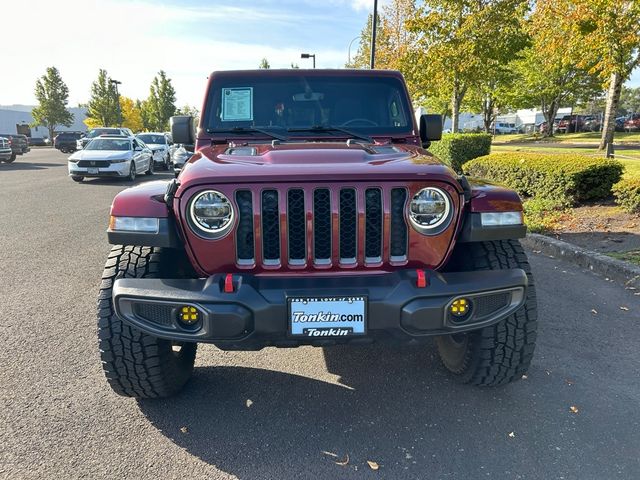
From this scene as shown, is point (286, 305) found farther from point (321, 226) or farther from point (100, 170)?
point (100, 170)

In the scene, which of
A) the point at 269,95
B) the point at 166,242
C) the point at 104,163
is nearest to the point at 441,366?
the point at 166,242

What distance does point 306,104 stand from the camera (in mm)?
3650

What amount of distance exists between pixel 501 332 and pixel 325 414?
1.08m

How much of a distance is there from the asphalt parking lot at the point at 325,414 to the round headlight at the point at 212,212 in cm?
111

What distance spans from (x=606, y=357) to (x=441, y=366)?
121cm

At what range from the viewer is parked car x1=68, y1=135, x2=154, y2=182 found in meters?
15.0

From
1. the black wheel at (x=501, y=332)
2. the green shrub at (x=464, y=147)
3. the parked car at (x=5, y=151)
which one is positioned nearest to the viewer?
the black wheel at (x=501, y=332)

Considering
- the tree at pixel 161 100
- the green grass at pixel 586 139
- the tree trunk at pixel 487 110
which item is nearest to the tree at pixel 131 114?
the tree at pixel 161 100

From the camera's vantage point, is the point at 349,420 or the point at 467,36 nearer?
the point at 349,420

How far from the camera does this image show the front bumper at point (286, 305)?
2.19 m

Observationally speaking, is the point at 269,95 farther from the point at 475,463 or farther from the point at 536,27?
the point at 536,27

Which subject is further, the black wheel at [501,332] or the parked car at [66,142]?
the parked car at [66,142]

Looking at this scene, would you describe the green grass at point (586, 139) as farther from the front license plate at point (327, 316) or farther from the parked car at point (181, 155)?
the front license plate at point (327, 316)

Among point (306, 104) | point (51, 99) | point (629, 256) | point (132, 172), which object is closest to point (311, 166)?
point (306, 104)
